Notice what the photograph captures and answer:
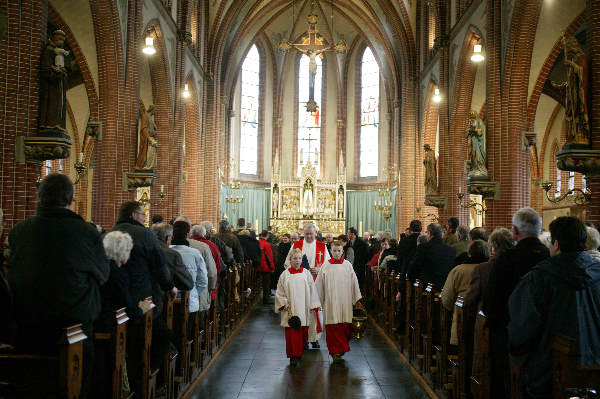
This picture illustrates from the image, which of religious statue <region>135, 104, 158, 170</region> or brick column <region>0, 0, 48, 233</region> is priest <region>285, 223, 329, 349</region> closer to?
brick column <region>0, 0, 48, 233</region>

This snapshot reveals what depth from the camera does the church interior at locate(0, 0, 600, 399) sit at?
458cm

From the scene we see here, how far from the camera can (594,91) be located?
8.27 meters

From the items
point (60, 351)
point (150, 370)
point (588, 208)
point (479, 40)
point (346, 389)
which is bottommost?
point (346, 389)

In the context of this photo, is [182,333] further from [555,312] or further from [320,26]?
[320,26]

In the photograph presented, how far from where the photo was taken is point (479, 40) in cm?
1423

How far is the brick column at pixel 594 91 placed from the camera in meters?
8.02

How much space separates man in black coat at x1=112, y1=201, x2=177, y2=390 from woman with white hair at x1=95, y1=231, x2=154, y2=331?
0.83 ft

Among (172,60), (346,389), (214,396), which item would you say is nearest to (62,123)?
(214,396)

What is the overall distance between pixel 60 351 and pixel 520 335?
2780 mm

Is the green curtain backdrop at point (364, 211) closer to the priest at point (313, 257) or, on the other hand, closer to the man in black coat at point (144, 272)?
the priest at point (313, 257)

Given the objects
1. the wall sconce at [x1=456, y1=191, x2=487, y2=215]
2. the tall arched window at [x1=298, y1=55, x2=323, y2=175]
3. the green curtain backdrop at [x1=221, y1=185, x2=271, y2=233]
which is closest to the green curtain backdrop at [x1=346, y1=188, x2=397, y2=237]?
the tall arched window at [x1=298, y1=55, x2=323, y2=175]

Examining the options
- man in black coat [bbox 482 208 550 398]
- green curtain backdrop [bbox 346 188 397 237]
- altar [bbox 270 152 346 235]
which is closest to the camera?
man in black coat [bbox 482 208 550 398]

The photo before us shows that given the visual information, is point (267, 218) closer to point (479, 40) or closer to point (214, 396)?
point (479, 40)

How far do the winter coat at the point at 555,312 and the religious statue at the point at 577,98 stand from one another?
17.1 ft
